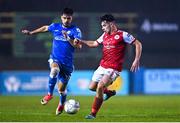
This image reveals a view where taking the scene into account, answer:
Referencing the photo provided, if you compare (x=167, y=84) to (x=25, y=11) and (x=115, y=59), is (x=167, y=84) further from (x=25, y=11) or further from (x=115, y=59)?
(x=115, y=59)

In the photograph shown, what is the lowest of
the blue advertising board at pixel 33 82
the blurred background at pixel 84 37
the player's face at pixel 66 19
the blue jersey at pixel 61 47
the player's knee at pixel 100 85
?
the blue advertising board at pixel 33 82

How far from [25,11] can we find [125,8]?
4.05 meters

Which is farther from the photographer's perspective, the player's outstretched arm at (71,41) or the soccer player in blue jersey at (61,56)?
the soccer player in blue jersey at (61,56)

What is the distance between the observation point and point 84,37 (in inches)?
1145

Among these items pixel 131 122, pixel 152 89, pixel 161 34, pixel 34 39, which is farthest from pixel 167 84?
pixel 131 122

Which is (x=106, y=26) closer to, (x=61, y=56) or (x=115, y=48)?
(x=115, y=48)

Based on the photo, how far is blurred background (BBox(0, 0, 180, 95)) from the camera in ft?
94.5

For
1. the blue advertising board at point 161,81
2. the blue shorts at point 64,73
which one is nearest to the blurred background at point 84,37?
the blue advertising board at point 161,81

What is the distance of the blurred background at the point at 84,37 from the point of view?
2881cm

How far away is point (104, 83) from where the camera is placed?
15047 millimetres

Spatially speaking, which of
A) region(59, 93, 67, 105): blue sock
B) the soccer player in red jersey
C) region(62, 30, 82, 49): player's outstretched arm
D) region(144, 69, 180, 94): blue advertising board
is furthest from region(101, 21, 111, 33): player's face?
region(144, 69, 180, 94): blue advertising board

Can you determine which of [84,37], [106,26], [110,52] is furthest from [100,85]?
[84,37]

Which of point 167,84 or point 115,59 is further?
point 167,84

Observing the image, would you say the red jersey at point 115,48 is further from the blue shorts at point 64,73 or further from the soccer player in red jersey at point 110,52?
the blue shorts at point 64,73
